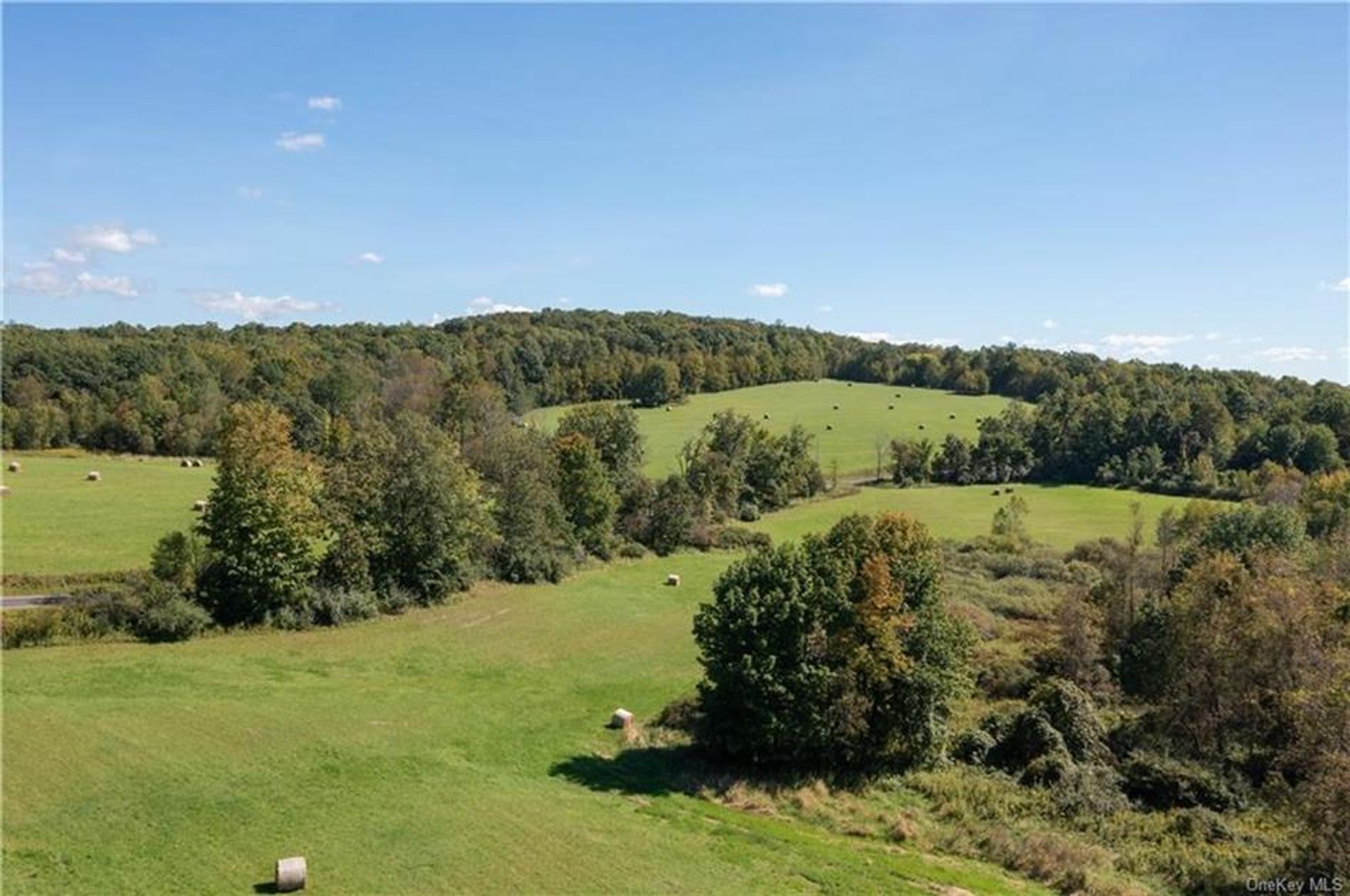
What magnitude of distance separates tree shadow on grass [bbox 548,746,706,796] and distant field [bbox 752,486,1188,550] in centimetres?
4559

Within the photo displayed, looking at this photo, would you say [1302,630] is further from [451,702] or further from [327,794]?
[327,794]

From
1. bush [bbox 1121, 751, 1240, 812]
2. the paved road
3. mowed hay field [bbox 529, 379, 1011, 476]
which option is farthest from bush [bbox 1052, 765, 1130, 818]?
mowed hay field [bbox 529, 379, 1011, 476]

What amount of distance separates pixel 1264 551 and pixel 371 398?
85.4 meters

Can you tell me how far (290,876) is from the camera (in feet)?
61.6

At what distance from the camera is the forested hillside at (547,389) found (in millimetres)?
93875

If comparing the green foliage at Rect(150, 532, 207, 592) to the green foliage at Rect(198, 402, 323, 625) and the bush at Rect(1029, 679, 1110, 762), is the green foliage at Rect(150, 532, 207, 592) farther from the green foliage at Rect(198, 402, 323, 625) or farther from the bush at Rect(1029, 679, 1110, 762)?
the bush at Rect(1029, 679, 1110, 762)

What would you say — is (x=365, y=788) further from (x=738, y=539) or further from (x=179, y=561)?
(x=738, y=539)

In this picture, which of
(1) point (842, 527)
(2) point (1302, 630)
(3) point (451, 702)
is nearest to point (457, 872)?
(3) point (451, 702)

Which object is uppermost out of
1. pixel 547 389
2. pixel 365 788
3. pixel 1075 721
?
pixel 547 389

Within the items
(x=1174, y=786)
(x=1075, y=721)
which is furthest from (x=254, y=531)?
(x=1174, y=786)

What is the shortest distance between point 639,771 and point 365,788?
882 centimetres

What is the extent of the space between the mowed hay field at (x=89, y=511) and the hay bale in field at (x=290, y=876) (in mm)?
33373

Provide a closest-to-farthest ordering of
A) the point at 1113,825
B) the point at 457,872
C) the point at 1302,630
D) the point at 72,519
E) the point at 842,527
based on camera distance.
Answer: the point at 457,872, the point at 1113,825, the point at 1302,630, the point at 842,527, the point at 72,519

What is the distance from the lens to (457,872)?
795 inches
